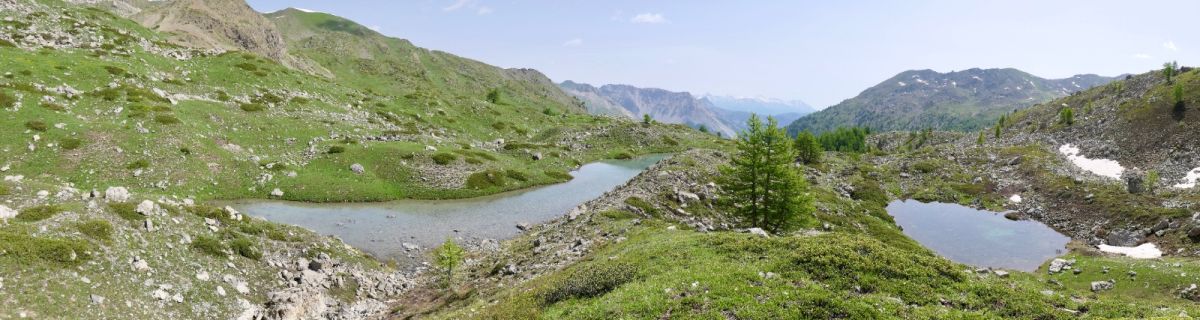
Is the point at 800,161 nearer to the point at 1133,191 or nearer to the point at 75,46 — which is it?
the point at 1133,191

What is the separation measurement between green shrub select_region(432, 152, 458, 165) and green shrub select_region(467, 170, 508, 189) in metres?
4.69

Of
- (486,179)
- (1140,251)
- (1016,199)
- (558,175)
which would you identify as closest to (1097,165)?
(1016,199)

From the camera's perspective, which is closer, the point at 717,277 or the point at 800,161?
the point at 717,277

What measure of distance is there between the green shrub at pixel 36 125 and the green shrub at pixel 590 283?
185 feet

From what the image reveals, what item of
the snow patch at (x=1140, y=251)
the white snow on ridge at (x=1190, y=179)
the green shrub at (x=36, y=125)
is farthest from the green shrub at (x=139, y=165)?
the white snow on ridge at (x=1190, y=179)

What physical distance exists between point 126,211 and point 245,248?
5700 millimetres

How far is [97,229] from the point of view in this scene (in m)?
24.5

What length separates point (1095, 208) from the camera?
194ft

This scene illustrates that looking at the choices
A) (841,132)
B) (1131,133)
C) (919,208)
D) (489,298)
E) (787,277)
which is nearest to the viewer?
(787,277)

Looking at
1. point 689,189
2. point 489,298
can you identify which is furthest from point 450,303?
point 689,189

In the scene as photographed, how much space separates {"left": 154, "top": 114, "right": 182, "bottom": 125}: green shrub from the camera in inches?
2201

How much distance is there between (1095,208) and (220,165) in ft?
319

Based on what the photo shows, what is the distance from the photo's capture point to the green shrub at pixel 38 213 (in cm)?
2375

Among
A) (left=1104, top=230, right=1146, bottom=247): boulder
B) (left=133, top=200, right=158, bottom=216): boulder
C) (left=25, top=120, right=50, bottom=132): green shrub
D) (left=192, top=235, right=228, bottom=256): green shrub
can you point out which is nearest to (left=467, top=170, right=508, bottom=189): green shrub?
(left=192, top=235, right=228, bottom=256): green shrub
